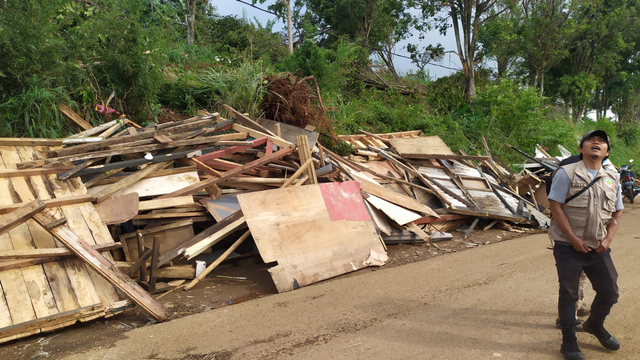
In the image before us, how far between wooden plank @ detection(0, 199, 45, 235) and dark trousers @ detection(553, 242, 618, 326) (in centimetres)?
460

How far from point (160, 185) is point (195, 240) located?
1054 millimetres

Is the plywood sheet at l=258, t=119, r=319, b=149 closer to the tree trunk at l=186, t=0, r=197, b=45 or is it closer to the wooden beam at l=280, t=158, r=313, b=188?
the wooden beam at l=280, t=158, r=313, b=188

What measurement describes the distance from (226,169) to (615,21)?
75.7ft

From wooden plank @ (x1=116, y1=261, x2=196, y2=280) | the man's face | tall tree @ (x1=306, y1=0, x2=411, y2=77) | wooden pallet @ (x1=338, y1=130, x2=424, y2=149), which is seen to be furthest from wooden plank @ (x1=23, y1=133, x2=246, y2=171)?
tall tree @ (x1=306, y1=0, x2=411, y2=77)

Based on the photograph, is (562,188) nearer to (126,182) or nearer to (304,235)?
(304,235)

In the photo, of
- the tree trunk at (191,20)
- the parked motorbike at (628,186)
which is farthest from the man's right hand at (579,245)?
the tree trunk at (191,20)

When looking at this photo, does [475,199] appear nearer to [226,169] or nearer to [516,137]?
[226,169]

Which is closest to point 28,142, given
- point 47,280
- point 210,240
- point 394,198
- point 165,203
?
point 165,203

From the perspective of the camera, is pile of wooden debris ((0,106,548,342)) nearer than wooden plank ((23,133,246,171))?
Yes

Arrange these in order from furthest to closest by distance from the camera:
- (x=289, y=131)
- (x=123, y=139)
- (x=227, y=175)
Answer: (x=289, y=131)
(x=227, y=175)
(x=123, y=139)

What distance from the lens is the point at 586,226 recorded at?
3.18 meters

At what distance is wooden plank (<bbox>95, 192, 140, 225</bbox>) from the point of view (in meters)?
4.96

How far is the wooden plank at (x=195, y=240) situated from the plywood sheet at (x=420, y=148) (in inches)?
213

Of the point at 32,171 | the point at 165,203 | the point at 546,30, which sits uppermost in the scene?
the point at 546,30
